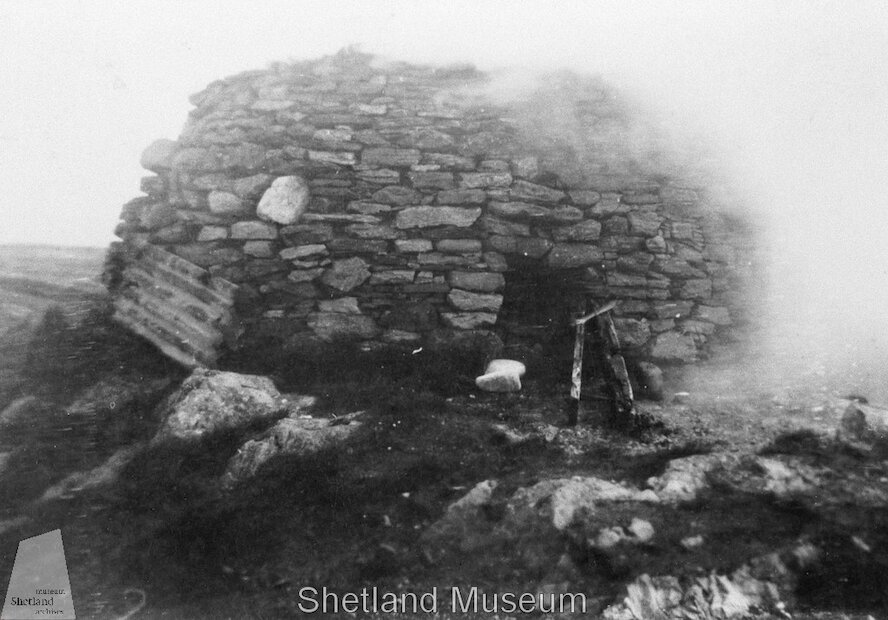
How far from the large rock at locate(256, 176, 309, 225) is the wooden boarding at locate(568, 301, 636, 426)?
8.84ft

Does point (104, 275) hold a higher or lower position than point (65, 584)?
higher

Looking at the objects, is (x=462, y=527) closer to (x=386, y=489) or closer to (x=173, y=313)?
(x=386, y=489)

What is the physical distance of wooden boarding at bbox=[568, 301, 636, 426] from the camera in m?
3.91

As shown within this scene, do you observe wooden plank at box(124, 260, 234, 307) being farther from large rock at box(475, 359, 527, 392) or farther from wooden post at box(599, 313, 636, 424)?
wooden post at box(599, 313, 636, 424)

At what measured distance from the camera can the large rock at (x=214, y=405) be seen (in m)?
3.76

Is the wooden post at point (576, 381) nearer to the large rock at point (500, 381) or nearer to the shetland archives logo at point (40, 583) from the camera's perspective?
the large rock at point (500, 381)

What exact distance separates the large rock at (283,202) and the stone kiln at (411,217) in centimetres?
1

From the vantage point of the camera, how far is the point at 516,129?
4.93 m

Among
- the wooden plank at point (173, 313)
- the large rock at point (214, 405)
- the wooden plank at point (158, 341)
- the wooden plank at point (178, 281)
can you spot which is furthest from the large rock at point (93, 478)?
the wooden plank at point (178, 281)

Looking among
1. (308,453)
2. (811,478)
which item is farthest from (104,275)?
(811,478)

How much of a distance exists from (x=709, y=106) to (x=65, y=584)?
242 inches

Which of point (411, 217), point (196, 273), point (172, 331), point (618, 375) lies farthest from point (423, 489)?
point (196, 273)

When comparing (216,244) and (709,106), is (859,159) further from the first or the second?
(216,244)

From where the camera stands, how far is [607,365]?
4324 mm
